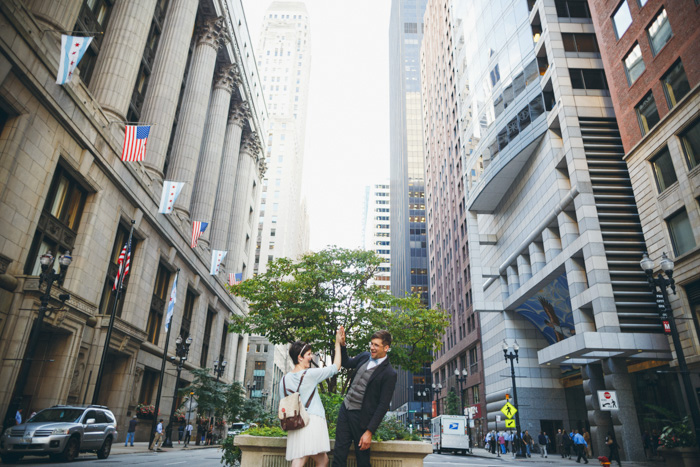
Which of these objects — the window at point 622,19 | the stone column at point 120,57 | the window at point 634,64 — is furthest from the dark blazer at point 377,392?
the window at point 622,19

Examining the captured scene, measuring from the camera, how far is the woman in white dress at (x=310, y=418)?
18.5ft

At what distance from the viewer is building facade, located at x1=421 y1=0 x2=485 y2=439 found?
197 feet

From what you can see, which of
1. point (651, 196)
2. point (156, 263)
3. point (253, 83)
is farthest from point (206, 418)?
point (253, 83)

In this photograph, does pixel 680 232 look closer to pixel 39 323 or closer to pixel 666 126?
pixel 666 126

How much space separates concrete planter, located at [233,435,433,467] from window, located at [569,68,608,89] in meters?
34.1

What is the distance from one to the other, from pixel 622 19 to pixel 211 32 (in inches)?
1453

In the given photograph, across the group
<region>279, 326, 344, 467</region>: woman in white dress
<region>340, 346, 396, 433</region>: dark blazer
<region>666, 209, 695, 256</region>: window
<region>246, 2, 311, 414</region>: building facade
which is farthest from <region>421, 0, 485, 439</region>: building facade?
<region>279, 326, 344, 467</region>: woman in white dress

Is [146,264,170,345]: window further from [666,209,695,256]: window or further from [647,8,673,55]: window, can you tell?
[647,8,673,55]: window

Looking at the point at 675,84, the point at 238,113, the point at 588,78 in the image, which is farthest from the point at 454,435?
the point at 238,113

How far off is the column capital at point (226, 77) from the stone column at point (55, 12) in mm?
30932

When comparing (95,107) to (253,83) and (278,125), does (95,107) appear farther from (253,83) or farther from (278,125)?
(278,125)

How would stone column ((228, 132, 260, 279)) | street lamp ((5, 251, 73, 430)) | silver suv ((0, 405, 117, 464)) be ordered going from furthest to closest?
1. stone column ((228, 132, 260, 279))
2. street lamp ((5, 251, 73, 430))
3. silver suv ((0, 405, 117, 464))

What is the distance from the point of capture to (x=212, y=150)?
48.5 meters

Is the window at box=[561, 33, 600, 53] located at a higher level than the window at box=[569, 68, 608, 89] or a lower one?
higher
